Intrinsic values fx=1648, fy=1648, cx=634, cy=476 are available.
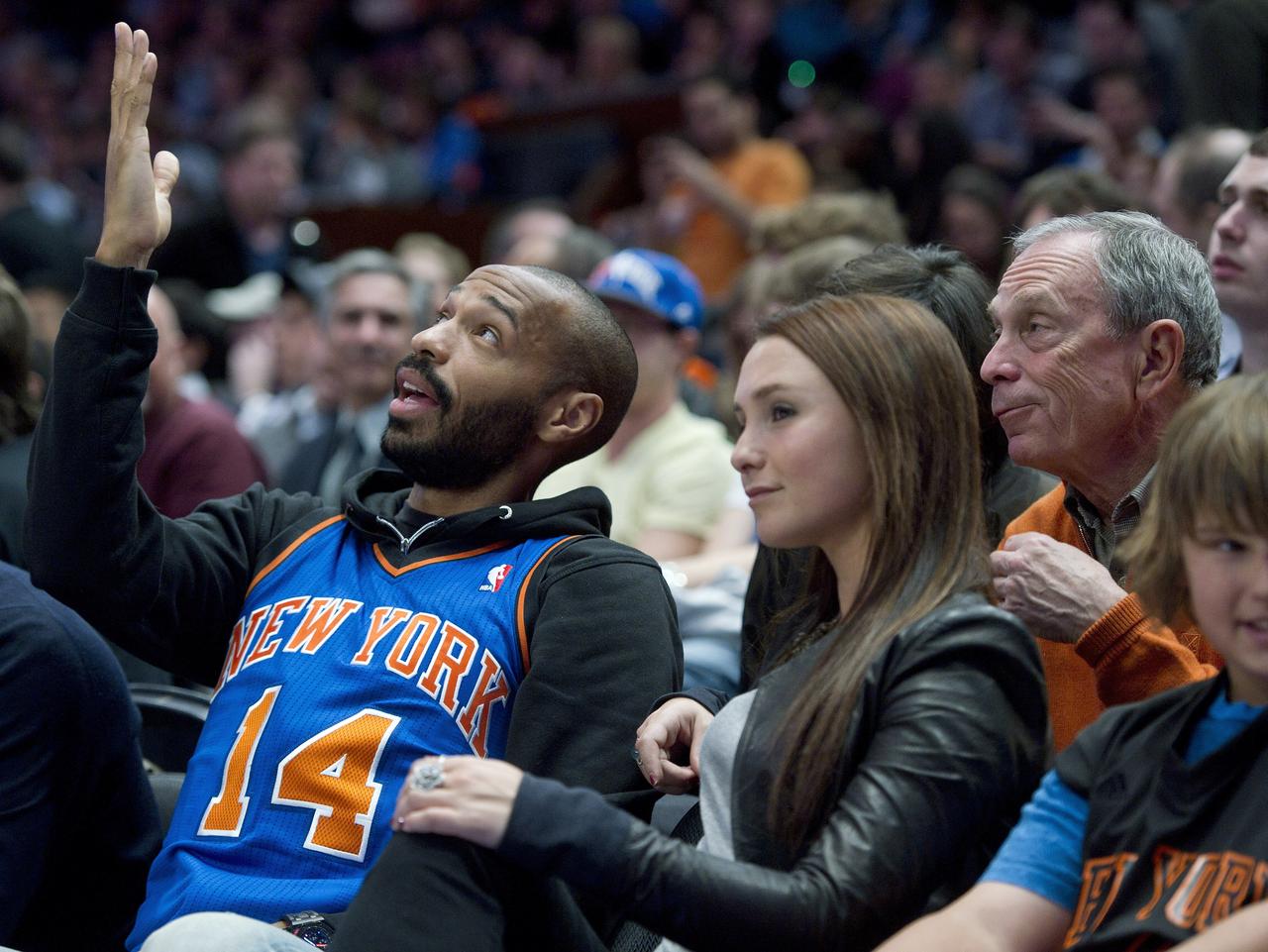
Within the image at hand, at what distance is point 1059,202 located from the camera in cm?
405

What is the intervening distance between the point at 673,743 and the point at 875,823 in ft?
1.63

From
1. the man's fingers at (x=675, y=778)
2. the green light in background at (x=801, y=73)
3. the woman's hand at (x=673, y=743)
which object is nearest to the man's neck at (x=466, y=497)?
the woman's hand at (x=673, y=743)

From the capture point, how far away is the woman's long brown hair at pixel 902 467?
6.01ft

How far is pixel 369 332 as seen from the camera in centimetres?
468

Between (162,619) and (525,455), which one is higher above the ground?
(525,455)

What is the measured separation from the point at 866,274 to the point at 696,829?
94cm

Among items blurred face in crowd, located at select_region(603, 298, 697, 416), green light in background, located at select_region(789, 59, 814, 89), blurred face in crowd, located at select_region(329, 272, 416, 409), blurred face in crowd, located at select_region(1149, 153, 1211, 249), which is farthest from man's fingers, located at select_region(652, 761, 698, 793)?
green light in background, located at select_region(789, 59, 814, 89)

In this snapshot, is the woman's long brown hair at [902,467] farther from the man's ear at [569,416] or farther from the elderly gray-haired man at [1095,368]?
the man's ear at [569,416]

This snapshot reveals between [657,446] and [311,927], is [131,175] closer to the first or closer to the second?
[311,927]

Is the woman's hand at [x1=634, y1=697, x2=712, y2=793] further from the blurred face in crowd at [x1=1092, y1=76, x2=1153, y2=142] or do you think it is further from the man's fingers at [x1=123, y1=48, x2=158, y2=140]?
the blurred face in crowd at [x1=1092, y1=76, x2=1153, y2=142]

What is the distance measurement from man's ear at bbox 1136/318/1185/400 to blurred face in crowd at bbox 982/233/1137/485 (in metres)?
0.02

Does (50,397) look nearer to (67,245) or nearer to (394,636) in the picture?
(394,636)

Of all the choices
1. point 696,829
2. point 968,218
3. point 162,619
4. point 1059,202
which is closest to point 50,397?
point 162,619

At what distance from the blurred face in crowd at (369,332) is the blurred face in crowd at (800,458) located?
286cm
